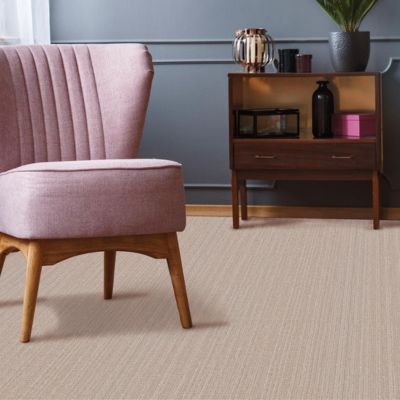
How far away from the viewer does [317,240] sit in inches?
144

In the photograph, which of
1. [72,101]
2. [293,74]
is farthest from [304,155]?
[72,101]

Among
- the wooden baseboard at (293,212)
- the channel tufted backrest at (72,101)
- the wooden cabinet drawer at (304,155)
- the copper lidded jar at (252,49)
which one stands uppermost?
the copper lidded jar at (252,49)

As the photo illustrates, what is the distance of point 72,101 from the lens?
2865 millimetres

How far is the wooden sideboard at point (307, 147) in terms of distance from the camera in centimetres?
385

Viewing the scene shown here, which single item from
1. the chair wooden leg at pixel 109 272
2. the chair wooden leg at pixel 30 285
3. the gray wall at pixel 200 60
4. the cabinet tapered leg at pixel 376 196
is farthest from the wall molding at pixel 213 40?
the chair wooden leg at pixel 30 285

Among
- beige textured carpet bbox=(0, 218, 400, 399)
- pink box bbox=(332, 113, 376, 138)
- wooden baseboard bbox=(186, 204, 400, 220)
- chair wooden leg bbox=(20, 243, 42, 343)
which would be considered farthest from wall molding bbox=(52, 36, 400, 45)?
chair wooden leg bbox=(20, 243, 42, 343)

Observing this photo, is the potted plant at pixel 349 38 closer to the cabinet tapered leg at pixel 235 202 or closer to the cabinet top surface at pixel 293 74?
the cabinet top surface at pixel 293 74

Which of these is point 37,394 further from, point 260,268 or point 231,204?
point 231,204

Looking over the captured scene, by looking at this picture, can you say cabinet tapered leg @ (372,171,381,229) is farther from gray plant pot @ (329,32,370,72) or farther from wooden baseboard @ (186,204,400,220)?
gray plant pot @ (329,32,370,72)

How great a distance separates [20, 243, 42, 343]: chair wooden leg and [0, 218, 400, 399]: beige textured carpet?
55 millimetres

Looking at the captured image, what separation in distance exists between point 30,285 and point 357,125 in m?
2.07

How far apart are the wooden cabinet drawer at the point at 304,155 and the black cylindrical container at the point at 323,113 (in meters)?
0.13

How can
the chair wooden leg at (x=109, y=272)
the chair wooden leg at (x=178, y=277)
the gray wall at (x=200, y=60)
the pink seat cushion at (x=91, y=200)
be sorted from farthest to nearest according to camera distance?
the gray wall at (x=200, y=60), the chair wooden leg at (x=109, y=272), the chair wooden leg at (x=178, y=277), the pink seat cushion at (x=91, y=200)

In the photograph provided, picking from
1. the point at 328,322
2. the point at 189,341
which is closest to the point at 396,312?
the point at 328,322
